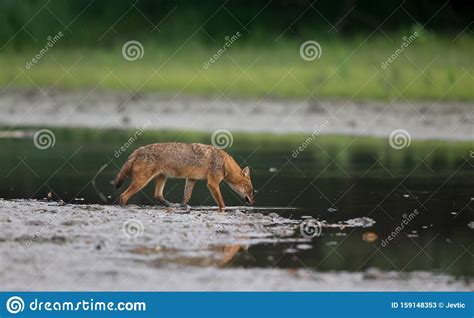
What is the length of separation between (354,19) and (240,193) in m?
14.8

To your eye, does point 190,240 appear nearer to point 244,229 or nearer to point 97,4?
point 244,229

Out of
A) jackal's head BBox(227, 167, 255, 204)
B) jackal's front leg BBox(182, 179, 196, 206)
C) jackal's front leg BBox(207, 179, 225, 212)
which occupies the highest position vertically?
jackal's head BBox(227, 167, 255, 204)

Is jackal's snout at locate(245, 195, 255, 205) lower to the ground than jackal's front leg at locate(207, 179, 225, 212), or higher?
higher

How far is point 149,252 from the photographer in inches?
474

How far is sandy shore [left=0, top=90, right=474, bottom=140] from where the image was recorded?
24156 millimetres

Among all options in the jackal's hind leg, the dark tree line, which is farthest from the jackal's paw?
the dark tree line

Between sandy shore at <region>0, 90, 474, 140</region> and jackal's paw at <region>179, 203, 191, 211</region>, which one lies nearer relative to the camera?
jackal's paw at <region>179, 203, 191, 211</region>

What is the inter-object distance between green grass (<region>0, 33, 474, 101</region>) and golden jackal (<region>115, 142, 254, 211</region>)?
10.0m

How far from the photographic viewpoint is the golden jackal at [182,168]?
1533 cm

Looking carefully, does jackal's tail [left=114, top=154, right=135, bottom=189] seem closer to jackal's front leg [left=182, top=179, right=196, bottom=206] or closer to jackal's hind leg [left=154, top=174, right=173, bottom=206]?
jackal's hind leg [left=154, top=174, right=173, bottom=206]

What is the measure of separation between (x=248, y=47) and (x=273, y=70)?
1340 mm

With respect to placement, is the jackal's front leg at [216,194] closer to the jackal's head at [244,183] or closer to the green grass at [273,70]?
the jackal's head at [244,183]

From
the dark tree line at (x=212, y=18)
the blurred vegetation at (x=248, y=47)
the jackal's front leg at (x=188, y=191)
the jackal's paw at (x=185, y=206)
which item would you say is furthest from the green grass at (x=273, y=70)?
the jackal's paw at (x=185, y=206)

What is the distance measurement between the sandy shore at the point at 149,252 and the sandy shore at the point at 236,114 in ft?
32.2
